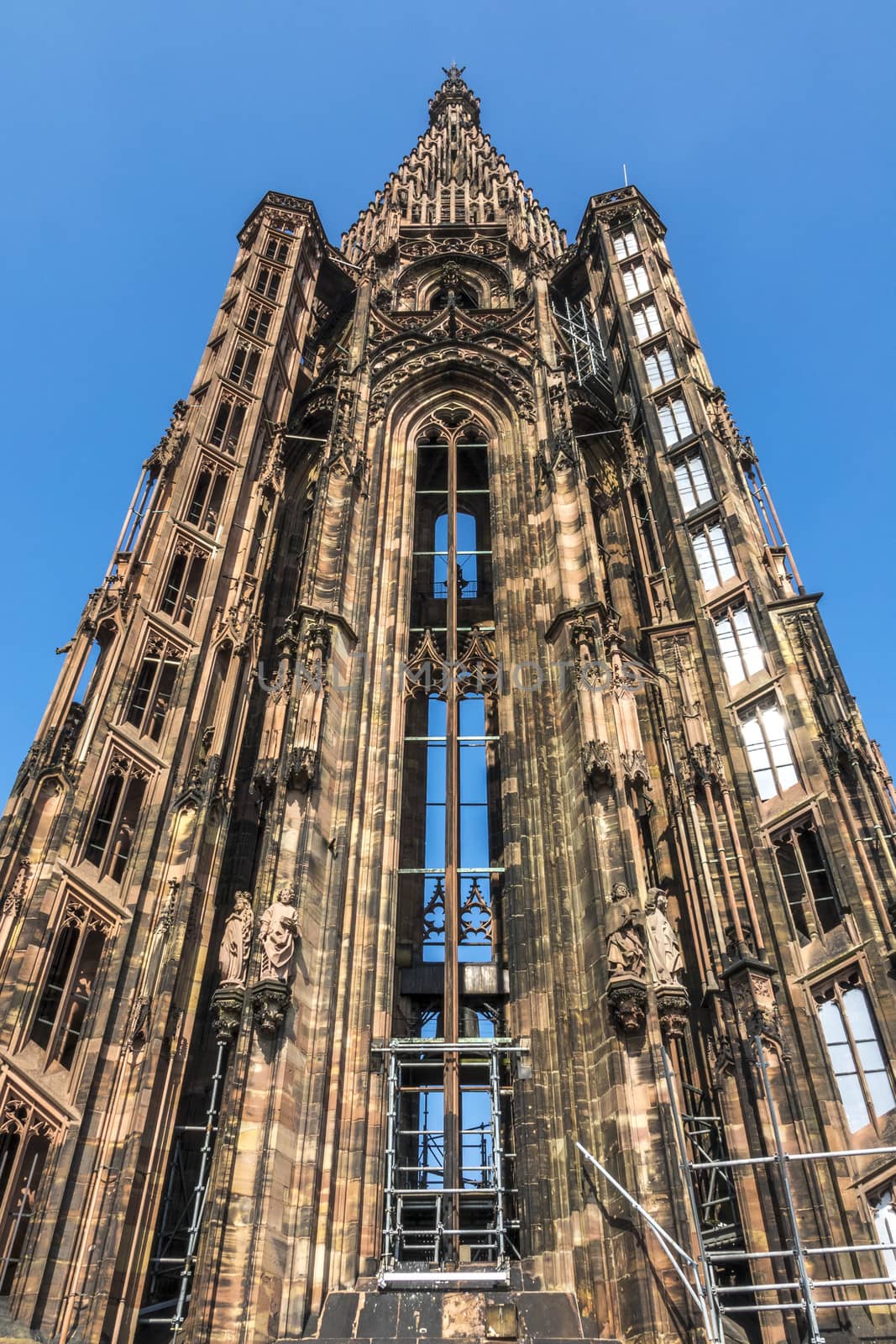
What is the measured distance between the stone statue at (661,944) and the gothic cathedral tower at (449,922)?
0.05m

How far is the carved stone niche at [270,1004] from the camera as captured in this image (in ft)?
47.4

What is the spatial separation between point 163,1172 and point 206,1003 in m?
2.98

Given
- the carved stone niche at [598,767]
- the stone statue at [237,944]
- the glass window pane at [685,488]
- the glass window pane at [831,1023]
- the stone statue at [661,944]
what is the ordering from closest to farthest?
1. the stone statue at [661,944]
2. the stone statue at [237,944]
3. the glass window pane at [831,1023]
4. the carved stone niche at [598,767]
5. the glass window pane at [685,488]

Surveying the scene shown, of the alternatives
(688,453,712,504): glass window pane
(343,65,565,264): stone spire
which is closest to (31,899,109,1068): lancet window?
(688,453,712,504): glass window pane

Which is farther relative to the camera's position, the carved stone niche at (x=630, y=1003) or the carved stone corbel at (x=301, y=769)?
the carved stone corbel at (x=301, y=769)

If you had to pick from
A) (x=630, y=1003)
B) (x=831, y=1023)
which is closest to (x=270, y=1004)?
(x=630, y=1003)

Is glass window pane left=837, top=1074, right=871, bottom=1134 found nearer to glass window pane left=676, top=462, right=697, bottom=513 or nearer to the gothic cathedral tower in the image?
the gothic cathedral tower

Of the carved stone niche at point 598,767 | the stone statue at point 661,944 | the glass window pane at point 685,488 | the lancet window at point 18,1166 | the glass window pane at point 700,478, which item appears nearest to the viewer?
the lancet window at point 18,1166

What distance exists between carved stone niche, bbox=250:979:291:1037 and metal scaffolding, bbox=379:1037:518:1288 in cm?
170

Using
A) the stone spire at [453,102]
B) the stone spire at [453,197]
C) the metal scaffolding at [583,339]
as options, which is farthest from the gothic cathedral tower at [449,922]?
the stone spire at [453,102]

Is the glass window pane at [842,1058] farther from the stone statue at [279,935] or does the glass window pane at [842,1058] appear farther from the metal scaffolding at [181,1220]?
the metal scaffolding at [181,1220]

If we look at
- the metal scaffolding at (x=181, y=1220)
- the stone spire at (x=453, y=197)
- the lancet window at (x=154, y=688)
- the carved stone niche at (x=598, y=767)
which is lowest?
the metal scaffolding at (x=181, y=1220)

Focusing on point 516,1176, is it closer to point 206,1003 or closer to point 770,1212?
point 770,1212

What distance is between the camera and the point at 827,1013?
16.0m
